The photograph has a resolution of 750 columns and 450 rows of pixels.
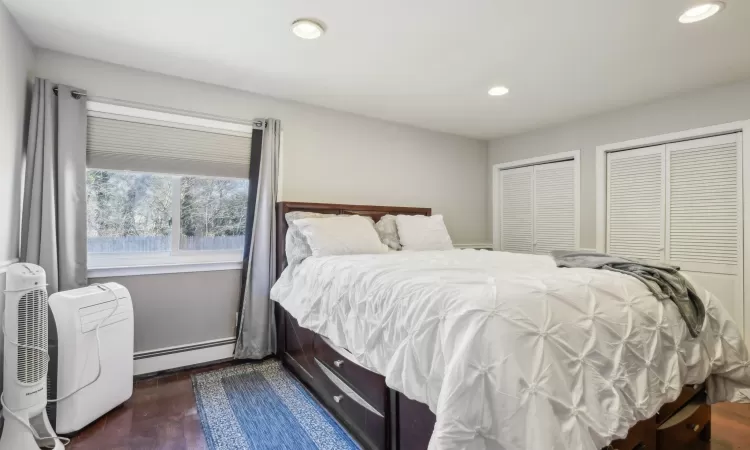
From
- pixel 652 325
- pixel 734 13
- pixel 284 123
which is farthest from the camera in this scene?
pixel 284 123

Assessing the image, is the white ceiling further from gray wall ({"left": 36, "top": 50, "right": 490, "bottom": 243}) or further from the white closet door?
the white closet door

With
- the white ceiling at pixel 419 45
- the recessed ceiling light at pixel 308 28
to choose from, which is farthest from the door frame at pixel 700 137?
the recessed ceiling light at pixel 308 28

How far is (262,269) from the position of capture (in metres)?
2.79

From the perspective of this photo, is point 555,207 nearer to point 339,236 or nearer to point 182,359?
point 339,236

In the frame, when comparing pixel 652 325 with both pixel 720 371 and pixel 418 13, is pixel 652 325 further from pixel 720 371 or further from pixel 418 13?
pixel 418 13

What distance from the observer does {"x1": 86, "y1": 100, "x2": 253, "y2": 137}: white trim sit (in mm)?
2369

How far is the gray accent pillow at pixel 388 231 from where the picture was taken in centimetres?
306

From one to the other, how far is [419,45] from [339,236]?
4.61 feet

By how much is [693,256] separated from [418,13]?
2.94 meters

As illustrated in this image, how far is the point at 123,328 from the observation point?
207 cm

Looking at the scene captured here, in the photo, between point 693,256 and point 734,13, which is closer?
point 734,13

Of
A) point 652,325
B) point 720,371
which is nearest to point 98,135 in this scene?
point 652,325

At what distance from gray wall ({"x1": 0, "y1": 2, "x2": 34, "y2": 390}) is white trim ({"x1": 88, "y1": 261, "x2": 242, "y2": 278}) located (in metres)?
0.46

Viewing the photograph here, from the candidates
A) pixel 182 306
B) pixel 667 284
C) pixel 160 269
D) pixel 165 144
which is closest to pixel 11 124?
pixel 165 144
